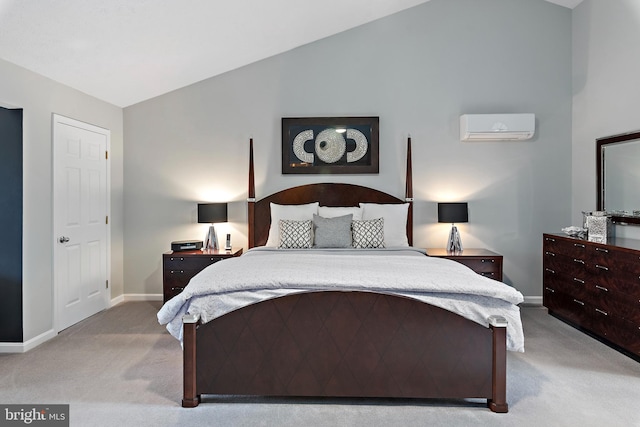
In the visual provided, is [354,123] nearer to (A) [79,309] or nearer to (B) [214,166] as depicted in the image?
(B) [214,166]

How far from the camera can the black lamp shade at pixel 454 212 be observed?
4.53 metres

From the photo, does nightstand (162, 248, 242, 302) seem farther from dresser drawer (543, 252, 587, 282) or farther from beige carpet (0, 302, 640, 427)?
dresser drawer (543, 252, 587, 282)

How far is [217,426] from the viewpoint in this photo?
2.28m

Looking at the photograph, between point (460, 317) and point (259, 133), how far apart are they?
10.6ft

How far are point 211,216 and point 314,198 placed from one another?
112 centimetres

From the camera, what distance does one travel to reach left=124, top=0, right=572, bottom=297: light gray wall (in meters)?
4.81

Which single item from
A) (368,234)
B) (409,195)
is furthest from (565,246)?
(368,234)

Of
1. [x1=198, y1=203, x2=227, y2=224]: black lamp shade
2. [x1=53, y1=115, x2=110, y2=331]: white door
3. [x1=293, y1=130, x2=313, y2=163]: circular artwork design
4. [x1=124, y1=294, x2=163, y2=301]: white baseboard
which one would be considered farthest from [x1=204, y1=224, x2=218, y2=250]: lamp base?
[x1=293, y1=130, x2=313, y2=163]: circular artwork design

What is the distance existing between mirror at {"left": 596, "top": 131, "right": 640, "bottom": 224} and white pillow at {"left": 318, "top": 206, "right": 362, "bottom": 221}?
2.40 m

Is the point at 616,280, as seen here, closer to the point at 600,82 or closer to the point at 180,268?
the point at 600,82

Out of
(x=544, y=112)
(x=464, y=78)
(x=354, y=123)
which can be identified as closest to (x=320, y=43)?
(x=354, y=123)

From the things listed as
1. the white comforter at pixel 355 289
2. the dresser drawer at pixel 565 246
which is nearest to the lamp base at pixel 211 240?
the white comforter at pixel 355 289

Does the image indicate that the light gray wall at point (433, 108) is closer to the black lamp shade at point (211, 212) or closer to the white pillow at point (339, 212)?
the black lamp shade at point (211, 212)

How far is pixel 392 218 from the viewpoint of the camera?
14.9 ft
